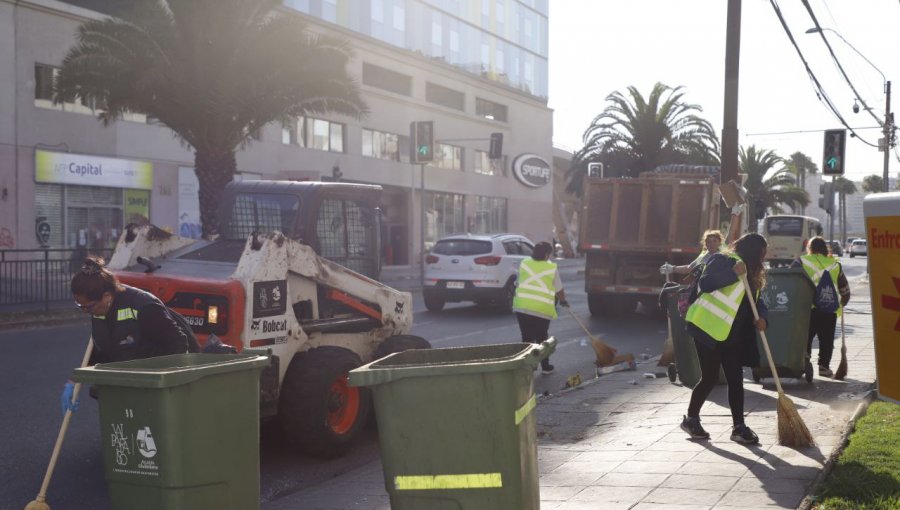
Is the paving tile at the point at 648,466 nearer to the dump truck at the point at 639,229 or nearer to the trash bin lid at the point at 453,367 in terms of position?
the trash bin lid at the point at 453,367

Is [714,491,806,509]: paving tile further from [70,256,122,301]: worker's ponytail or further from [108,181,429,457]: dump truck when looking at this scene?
[70,256,122,301]: worker's ponytail

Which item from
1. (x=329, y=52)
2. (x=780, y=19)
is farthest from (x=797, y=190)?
(x=780, y=19)

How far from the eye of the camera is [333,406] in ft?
24.9

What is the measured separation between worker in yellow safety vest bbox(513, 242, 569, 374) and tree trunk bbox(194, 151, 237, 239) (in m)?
13.5

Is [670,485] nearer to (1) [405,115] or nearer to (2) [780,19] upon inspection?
(2) [780,19]

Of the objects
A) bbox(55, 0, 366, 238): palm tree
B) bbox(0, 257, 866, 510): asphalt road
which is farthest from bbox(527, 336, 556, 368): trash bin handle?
bbox(55, 0, 366, 238): palm tree

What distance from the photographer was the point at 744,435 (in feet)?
22.6

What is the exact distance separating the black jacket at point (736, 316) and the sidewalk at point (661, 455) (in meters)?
0.64

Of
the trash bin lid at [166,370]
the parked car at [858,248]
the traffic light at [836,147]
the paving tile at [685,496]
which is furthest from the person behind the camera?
the parked car at [858,248]

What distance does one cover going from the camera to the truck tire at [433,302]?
1941 cm

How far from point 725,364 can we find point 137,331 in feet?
13.4

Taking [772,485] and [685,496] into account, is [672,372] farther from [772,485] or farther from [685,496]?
[685,496]

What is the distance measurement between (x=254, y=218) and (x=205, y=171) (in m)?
15.2

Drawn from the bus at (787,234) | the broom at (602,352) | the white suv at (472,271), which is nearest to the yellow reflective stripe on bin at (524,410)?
the broom at (602,352)
